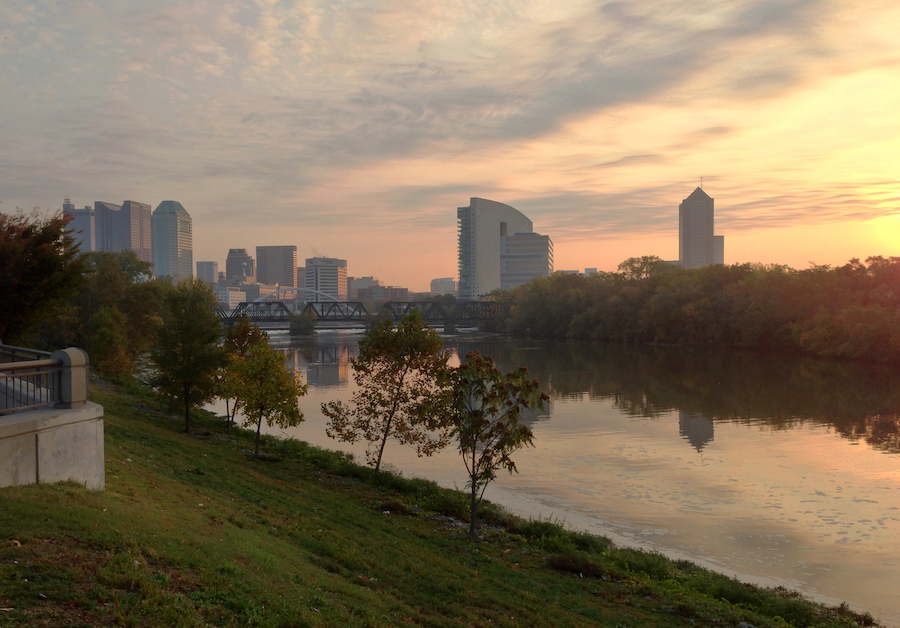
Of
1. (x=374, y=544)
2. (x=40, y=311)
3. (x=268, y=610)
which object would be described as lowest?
(x=374, y=544)

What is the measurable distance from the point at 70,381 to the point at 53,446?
3.52 ft

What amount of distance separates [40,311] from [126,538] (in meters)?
21.4

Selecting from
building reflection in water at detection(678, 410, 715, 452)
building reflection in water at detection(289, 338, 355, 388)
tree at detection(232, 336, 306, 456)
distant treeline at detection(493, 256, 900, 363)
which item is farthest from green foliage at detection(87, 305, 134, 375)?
distant treeline at detection(493, 256, 900, 363)

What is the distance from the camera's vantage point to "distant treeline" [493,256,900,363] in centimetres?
6888

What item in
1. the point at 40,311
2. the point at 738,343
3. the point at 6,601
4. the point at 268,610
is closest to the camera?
the point at 6,601

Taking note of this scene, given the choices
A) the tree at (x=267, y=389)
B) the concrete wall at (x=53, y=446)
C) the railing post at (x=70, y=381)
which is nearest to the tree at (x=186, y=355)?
the tree at (x=267, y=389)

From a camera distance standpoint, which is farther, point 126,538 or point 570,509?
point 570,509

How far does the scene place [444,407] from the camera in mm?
19531

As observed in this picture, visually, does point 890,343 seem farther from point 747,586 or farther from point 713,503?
point 747,586

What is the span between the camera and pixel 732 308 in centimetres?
8769

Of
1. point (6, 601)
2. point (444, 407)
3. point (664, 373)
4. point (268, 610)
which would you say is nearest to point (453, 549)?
point (444, 407)

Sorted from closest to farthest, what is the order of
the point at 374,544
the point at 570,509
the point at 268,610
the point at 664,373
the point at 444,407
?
the point at 268,610 < the point at 374,544 < the point at 444,407 < the point at 570,509 < the point at 664,373

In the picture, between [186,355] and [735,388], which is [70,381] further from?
[735,388]

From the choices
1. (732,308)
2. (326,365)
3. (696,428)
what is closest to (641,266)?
(732,308)
